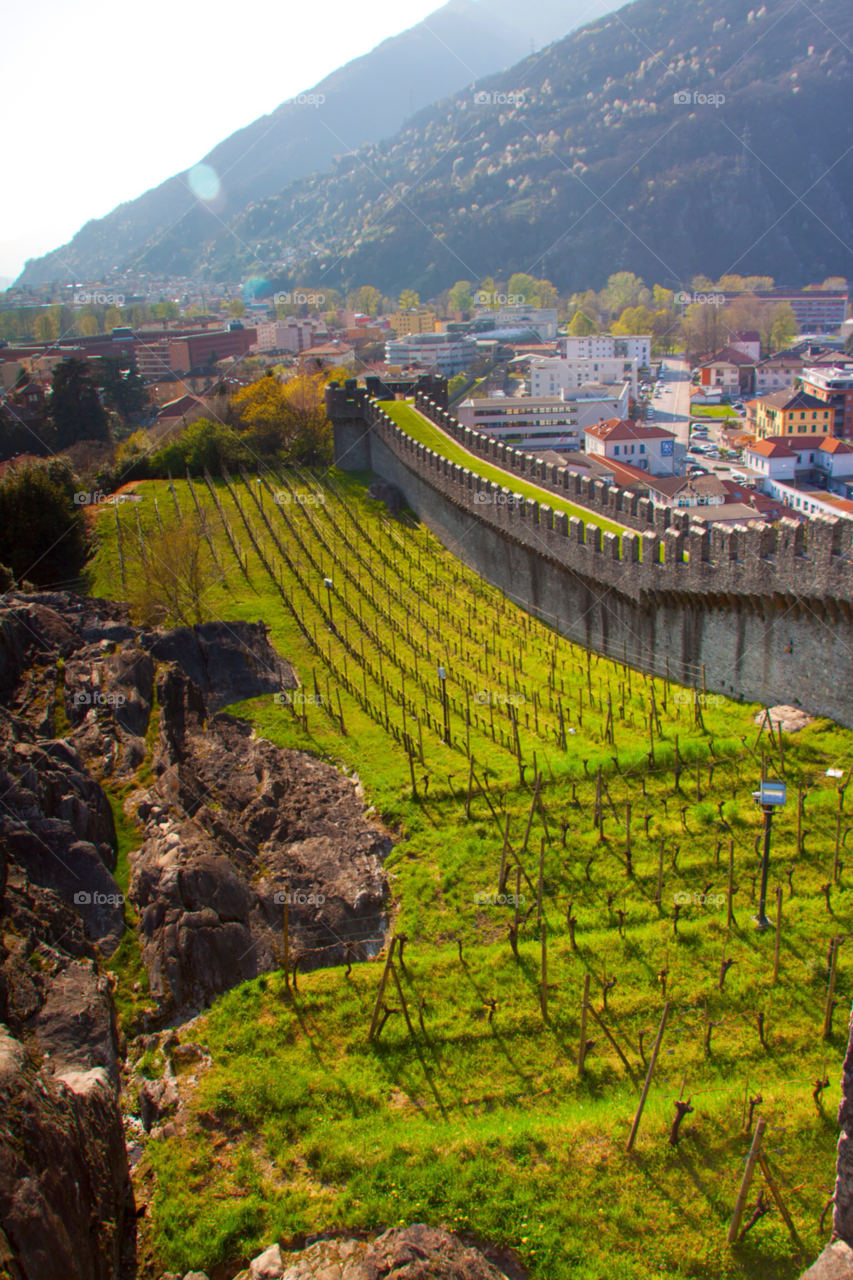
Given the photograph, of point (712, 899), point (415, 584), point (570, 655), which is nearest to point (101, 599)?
point (415, 584)

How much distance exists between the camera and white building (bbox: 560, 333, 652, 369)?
12650 centimetres

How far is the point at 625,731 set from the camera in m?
17.9

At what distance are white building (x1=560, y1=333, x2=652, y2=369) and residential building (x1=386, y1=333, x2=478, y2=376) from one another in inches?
595

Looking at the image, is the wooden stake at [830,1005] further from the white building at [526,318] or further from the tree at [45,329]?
the white building at [526,318]

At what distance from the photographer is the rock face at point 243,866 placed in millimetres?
12031

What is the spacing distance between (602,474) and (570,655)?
42836 millimetres

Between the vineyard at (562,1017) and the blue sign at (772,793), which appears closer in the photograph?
the vineyard at (562,1017)
